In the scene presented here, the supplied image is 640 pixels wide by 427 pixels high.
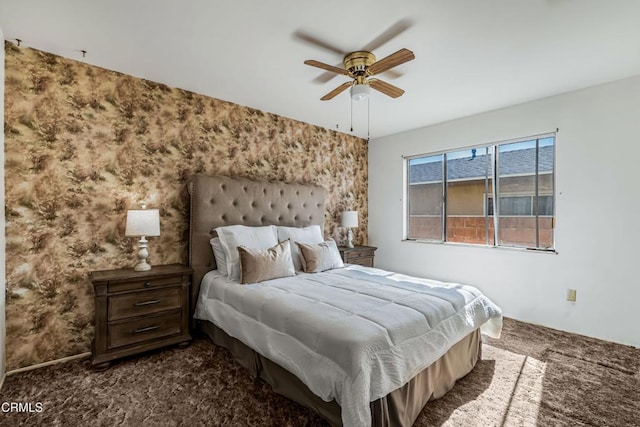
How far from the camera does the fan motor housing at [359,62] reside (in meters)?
2.32

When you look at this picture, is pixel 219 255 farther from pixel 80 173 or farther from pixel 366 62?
pixel 366 62

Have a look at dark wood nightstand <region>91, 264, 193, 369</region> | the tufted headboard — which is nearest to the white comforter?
dark wood nightstand <region>91, 264, 193, 369</region>

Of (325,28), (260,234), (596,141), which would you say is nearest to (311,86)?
(325,28)

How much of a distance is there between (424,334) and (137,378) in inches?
83.0

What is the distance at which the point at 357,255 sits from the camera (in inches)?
175

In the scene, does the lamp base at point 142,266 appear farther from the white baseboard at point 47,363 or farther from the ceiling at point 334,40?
the ceiling at point 334,40

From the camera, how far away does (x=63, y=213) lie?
98.3 inches

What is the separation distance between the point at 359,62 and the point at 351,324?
193 centimetres

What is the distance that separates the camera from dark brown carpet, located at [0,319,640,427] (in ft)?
5.97

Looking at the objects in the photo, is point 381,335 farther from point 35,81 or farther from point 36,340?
point 35,81

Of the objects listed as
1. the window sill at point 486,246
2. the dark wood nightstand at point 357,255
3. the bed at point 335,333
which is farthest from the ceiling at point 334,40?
the dark wood nightstand at point 357,255

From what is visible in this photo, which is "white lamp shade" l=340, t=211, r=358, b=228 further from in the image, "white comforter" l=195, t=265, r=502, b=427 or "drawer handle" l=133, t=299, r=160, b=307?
"drawer handle" l=133, t=299, r=160, b=307

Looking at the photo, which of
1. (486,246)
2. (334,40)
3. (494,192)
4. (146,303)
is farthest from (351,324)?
(494,192)

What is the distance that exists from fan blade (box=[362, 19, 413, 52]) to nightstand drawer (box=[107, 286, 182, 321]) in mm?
2622
